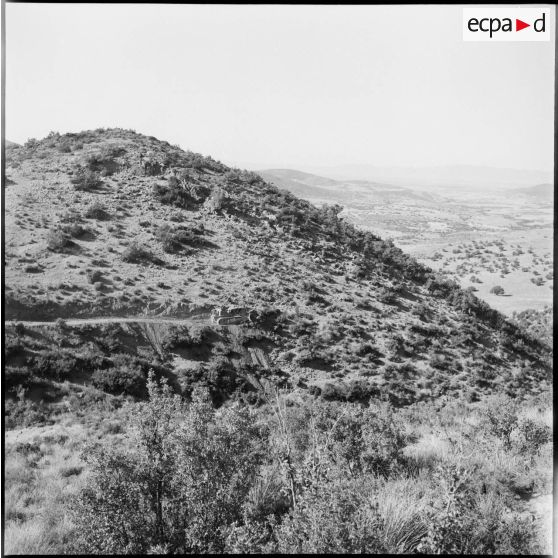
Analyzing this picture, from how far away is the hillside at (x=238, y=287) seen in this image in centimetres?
1515

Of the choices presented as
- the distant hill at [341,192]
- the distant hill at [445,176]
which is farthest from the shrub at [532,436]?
the distant hill at [445,176]

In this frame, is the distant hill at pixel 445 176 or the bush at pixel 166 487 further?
the distant hill at pixel 445 176

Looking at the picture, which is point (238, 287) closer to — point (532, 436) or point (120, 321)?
point (120, 321)

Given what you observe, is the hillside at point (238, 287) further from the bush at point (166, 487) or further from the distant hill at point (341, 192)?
the distant hill at point (341, 192)

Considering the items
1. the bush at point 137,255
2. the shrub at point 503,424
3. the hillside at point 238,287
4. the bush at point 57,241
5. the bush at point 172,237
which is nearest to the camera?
the shrub at point 503,424

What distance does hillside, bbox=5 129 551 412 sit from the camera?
596 inches

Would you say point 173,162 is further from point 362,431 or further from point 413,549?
point 413,549

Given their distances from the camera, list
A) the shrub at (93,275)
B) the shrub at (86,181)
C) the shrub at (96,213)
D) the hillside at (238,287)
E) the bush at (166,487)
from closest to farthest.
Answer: the bush at (166,487) < the hillside at (238,287) < the shrub at (93,275) < the shrub at (96,213) < the shrub at (86,181)

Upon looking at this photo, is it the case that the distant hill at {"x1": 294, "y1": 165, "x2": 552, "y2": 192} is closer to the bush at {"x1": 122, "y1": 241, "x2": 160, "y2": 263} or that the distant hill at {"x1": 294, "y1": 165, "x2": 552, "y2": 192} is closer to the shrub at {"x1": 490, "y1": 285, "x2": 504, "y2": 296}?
the shrub at {"x1": 490, "y1": 285, "x2": 504, "y2": 296}

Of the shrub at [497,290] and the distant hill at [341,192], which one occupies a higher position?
the distant hill at [341,192]

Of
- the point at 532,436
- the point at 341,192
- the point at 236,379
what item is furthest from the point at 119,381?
the point at 341,192

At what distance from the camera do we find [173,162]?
25891 millimetres

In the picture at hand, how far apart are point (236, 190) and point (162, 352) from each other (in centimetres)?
1289

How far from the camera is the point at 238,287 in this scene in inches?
703
